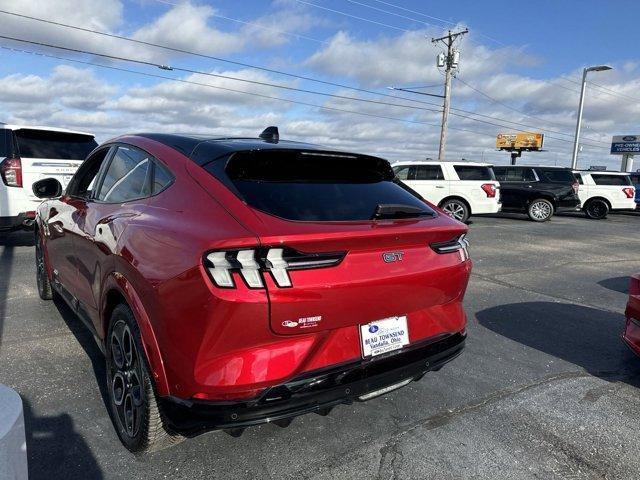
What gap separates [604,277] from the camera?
7.38m

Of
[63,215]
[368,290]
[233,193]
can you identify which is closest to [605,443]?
[368,290]

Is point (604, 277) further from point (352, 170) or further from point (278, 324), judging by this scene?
point (278, 324)

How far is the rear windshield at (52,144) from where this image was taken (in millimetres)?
7824

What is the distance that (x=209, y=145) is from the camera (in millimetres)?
2635

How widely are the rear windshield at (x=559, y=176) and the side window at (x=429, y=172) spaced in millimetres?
4861

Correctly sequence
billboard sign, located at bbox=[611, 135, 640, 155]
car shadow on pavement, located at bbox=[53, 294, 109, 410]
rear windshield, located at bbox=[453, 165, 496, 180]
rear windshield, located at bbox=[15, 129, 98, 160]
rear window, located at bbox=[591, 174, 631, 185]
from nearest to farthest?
car shadow on pavement, located at bbox=[53, 294, 109, 410]
rear windshield, located at bbox=[15, 129, 98, 160]
rear windshield, located at bbox=[453, 165, 496, 180]
rear window, located at bbox=[591, 174, 631, 185]
billboard sign, located at bbox=[611, 135, 640, 155]

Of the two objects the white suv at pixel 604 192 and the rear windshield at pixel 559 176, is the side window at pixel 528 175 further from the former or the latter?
the white suv at pixel 604 192

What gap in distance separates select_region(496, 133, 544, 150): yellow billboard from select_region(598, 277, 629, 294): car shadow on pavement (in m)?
58.1

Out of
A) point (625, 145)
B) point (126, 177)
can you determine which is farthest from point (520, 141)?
point (126, 177)

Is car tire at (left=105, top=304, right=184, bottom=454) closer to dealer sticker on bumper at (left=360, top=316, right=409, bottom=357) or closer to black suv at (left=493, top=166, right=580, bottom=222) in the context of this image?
dealer sticker on bumper at (left=360, top=316, right=409, bottom=357)

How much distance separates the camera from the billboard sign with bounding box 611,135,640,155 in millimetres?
45056

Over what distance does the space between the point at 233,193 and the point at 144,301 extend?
2.18 feet

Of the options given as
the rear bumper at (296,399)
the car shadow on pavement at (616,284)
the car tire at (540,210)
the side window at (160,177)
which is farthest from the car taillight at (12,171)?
the car tire at (540,210)

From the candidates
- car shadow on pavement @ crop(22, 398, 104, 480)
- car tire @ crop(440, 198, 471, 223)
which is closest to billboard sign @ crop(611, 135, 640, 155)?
car tire @ crop(440, 198, 471, 223)
